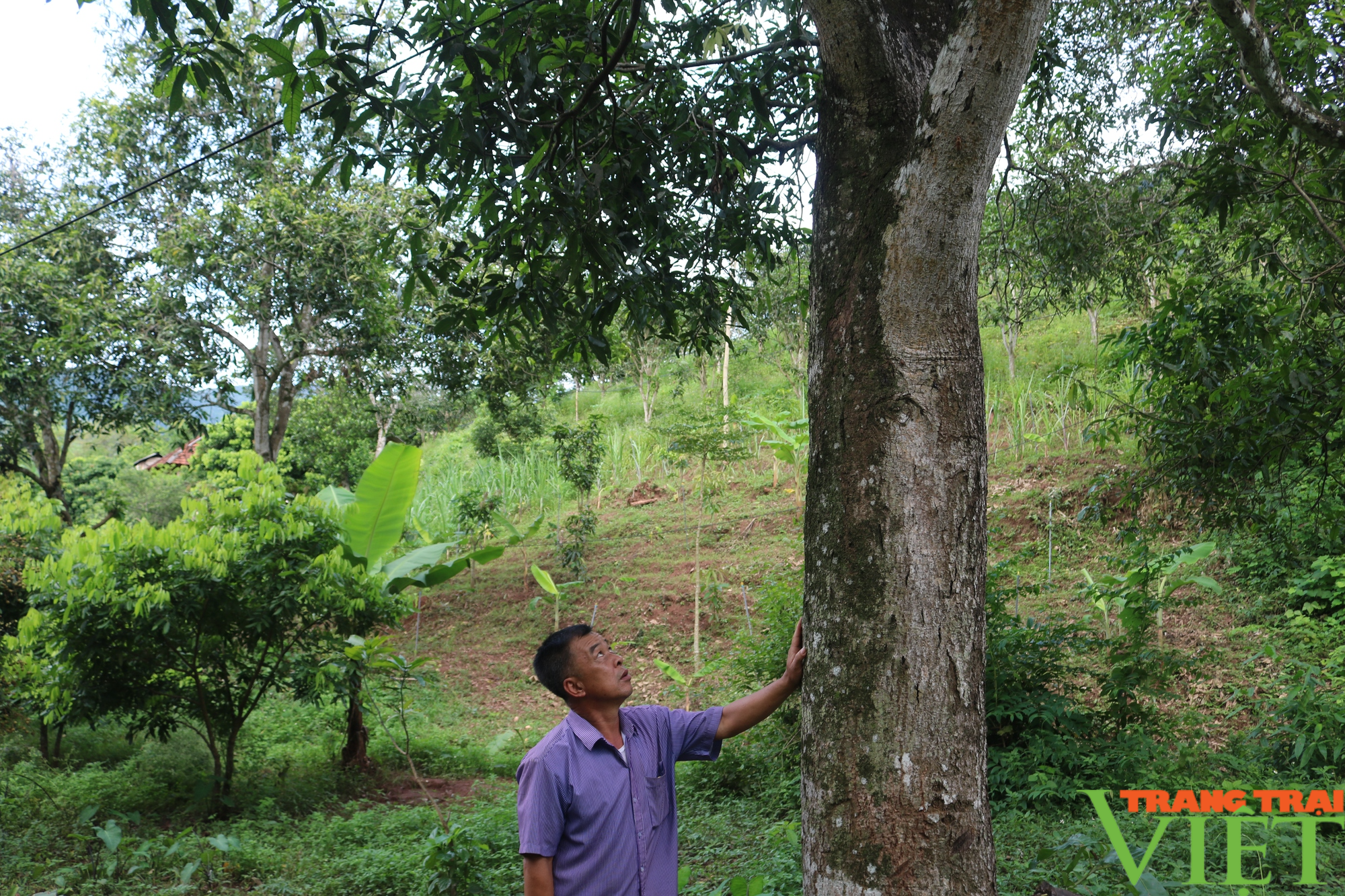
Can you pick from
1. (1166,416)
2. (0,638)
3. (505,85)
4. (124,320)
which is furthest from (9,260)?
(1166,416)

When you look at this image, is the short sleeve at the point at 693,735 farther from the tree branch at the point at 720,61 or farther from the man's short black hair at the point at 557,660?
the tree branch at the point at 720,61

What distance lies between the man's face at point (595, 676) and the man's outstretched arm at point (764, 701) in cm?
31

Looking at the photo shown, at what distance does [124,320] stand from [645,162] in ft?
28.1

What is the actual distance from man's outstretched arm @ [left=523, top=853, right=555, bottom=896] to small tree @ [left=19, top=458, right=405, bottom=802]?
162 inches

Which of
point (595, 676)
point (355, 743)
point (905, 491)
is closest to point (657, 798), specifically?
point (595, 676)

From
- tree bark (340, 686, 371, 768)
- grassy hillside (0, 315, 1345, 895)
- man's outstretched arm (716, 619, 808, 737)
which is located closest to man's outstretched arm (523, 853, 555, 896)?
man's outstretched arm (716, 619, 808, 737)

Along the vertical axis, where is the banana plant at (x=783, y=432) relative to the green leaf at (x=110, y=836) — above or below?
above

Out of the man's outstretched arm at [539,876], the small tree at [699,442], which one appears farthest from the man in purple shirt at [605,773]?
the small tree at [699,442]

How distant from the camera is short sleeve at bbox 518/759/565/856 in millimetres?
1989

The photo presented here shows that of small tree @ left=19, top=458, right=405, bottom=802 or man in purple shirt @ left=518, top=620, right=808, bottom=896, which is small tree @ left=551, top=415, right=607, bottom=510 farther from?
man in purple shirt @ left=518, top=620, right=808, bottom=896

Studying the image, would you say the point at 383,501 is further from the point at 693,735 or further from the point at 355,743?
the point at 355,743

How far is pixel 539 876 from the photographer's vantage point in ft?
6.54

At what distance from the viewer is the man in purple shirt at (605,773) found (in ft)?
6.68

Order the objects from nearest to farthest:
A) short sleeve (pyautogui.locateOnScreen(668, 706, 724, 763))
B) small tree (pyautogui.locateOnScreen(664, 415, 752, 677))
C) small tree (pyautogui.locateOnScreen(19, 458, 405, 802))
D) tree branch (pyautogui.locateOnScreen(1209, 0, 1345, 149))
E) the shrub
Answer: short sleeve (pyautogui.locateOnScreen(668, 706, 724, 763))
tree branch (pyautogui.locateOnScreen(1209, 0, 1345, 149))
small tree (pyautogui.locateOnScreen(19, 458, 405, 802))
the shrub
small tree (pyautogui.locateOnScreen(664, 415, 752, 677))
